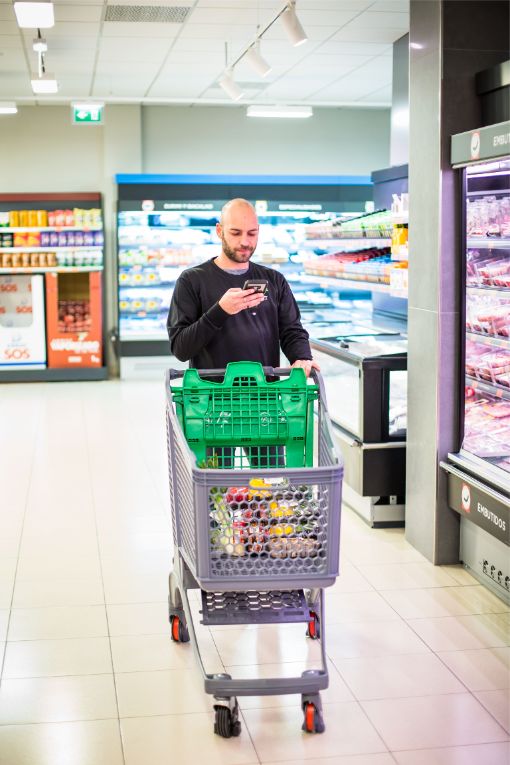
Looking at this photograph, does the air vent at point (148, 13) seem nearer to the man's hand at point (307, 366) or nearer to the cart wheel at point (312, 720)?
the man's hand at point (307, 366)

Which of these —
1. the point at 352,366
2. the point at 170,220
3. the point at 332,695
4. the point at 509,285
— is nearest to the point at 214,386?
the point at 332,695

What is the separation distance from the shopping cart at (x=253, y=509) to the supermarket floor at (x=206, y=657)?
18cm

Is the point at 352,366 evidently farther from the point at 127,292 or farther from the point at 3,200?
the point at 3,200

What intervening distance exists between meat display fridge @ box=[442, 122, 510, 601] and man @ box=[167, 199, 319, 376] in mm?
1025

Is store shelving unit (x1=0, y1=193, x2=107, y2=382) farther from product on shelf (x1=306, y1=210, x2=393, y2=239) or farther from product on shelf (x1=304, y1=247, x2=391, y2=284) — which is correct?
product on shelf (x1=306, y1=210, x2=393, y2=239)

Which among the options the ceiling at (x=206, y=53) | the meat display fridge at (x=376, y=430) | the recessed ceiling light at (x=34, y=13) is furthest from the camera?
the ceiling at (x=206, y=53)

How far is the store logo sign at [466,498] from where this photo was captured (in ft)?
14.9

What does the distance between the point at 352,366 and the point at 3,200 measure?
7.68 meters

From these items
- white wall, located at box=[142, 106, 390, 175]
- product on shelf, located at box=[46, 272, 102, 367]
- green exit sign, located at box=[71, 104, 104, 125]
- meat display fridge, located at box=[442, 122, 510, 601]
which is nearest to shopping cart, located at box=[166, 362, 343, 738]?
meat display fridge, located at box=[442, 122, 510, 601]

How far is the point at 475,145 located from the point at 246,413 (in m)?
1.76

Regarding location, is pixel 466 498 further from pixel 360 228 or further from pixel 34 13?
pixel 34 13

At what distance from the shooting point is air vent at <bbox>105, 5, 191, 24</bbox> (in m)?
7.39

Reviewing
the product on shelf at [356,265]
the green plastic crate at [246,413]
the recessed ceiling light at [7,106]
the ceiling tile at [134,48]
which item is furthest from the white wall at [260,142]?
the green plastic crate at [246,413]

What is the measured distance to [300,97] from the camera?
466 inches
